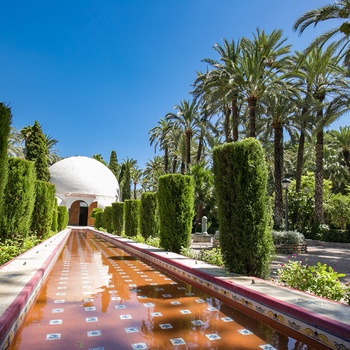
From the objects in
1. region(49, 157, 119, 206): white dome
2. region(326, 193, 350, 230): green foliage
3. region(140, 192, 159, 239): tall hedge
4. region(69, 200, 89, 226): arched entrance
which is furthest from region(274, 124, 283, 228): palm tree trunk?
region(69, 200, 89, 226): arched entrance

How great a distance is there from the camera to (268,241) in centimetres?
654

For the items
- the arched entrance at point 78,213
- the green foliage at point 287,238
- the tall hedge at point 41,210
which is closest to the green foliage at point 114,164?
the arched entrance at point 78,213

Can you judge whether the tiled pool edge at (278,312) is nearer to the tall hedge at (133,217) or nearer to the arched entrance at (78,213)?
the tall hedge at (133,217)

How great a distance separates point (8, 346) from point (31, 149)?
2855 centimetres

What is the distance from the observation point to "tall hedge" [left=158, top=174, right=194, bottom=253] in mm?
11203

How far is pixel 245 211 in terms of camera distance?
6.45 meters

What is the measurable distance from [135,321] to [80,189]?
47.4 meters

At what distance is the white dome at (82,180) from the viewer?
49.1 metres

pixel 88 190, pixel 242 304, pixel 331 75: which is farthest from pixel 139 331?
pixel 88 190

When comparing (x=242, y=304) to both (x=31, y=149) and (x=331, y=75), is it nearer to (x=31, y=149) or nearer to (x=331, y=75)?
(x=331, y=75)

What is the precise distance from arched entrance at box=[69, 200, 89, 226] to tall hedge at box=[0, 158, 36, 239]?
39.9 meters

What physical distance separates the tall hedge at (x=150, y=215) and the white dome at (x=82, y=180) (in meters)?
34.5

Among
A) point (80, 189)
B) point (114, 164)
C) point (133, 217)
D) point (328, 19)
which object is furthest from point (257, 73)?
point (114, 164)

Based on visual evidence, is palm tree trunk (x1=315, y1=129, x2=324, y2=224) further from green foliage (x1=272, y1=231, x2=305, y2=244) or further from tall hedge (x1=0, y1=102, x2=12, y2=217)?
tall hedge (x1=0, y1=102, x2=12, y2=217)
